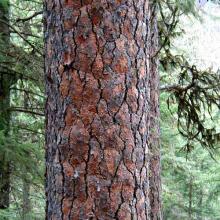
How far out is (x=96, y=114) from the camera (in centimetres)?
220

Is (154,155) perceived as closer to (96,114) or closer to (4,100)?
(4,100)

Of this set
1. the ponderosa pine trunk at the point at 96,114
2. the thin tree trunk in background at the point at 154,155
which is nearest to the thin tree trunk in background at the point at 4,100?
the thin tree trunk in background at the point at 154,155

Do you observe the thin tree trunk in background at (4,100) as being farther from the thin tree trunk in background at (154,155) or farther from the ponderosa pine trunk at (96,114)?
the ponderosa pine trunk at (96,114)

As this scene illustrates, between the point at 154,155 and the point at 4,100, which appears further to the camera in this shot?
the point at 4,100

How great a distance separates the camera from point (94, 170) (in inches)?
85.4

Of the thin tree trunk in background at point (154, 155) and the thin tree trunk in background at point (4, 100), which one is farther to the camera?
the thin tree trunk in background at point (4, 100)

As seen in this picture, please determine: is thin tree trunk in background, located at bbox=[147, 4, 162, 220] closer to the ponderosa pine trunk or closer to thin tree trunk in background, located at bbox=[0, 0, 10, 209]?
thin tree trunk in background, located at bbox=[0, 0, 10, 209]

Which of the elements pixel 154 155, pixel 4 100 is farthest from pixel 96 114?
pixel 4 100

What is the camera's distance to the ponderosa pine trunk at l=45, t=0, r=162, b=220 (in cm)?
217

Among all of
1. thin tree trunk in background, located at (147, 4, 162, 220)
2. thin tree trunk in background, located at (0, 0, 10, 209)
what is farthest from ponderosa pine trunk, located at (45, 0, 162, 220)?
thin tree trunk in background, located at (0, 0, 10, 209)

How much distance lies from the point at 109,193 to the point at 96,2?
901mm

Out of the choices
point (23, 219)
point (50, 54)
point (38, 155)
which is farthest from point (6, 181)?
point (50, 54)

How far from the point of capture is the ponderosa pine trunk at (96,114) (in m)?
2.17

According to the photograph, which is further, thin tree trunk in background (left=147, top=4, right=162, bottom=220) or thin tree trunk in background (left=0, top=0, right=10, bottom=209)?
thin tree trunk in background (left=0, top=0, right=10, bottom=209)
